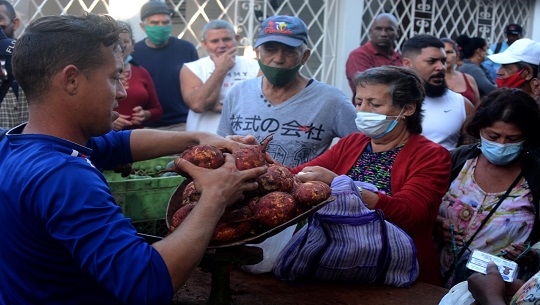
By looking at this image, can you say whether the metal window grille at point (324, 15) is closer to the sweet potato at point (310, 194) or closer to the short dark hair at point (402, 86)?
the short dark hair at point (402, 86)

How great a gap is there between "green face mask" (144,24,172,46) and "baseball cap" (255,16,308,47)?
230cm

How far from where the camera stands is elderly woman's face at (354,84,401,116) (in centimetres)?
315

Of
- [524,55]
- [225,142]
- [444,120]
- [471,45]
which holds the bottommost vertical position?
[471,45]

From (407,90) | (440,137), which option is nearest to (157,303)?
(407,90)

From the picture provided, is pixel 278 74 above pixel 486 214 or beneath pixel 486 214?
above

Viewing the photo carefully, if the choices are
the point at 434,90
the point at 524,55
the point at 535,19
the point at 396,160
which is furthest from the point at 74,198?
the point at 535,19

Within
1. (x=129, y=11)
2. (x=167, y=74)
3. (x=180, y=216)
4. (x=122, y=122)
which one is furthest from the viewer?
(x=129, y=11)

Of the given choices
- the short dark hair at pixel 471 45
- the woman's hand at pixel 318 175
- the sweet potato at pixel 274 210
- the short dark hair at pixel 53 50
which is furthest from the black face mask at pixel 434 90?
the short dark hair at pixel 471 45

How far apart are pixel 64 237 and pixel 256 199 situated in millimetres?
793

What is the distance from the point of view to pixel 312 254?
2.54 meters

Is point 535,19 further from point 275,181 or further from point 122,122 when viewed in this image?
point 275,181

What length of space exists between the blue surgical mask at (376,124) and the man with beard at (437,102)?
1402mm

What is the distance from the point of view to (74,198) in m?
1.54

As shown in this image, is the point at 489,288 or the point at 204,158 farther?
the point at 489,288
